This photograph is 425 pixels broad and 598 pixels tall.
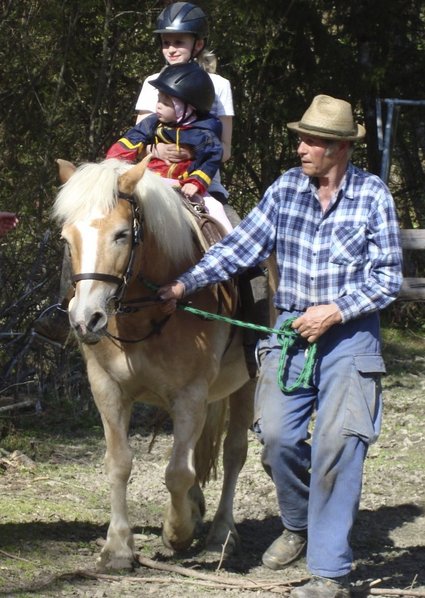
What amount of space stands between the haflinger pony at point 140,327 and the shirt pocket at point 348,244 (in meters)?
0.90

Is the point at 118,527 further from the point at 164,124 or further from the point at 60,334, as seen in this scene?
the point at 164,124

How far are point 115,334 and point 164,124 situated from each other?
1306mm

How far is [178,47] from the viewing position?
6375 mm

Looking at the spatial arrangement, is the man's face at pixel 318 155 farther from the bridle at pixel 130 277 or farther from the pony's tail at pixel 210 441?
the pony's tail at pixel 210 441

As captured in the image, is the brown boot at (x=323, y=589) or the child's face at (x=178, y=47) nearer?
the brown boot at (x=323, y=589)

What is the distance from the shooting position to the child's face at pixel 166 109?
5.88 meters

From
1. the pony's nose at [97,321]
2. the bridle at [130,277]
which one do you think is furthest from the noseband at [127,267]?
the pony's nose at [97,321]

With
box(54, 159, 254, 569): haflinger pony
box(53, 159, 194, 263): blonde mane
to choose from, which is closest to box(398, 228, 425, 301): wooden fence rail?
box(54, 159, 254, 569): haflinger pony

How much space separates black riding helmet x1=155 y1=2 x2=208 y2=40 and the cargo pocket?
2.50 metres

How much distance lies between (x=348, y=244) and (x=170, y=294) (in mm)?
890

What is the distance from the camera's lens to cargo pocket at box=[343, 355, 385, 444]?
15.3ft

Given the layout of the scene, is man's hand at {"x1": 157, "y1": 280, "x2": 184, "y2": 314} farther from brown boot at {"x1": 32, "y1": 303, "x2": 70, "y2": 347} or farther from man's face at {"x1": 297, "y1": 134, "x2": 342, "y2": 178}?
brown boot at {"x1": 32, "y1": 303, "x2": 70, "y2": 347}

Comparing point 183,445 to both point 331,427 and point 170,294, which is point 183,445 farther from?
point 331,427

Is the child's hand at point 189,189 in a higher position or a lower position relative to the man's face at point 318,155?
lower
